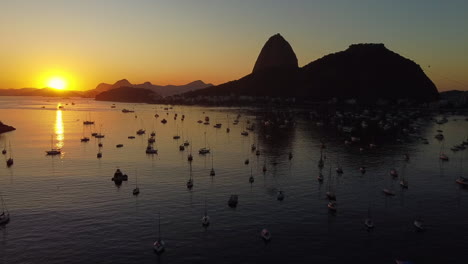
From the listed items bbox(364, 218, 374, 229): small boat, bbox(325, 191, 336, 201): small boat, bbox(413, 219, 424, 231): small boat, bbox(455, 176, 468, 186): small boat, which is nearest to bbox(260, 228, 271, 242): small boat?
bbox(364, 218, 374, 229): small boat

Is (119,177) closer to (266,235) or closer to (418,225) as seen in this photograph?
(266,235)

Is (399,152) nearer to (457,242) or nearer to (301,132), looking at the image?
(301,132)

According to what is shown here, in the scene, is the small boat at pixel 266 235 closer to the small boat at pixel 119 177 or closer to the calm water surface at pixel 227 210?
the calm water surface at pixel 227 210

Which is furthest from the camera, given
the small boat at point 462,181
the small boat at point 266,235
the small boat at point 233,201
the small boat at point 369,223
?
the small boat at point 462,181

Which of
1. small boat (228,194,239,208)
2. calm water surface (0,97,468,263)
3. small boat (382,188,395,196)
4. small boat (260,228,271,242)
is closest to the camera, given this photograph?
calm water surface (0,97,468,263)

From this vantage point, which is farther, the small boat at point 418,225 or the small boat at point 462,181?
the small boat at point 462,181

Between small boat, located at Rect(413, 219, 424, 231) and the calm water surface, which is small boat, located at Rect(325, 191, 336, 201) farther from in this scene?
small boat, located at Rect(413, 219, 424, 231)

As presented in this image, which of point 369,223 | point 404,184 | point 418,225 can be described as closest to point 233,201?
point 369,223

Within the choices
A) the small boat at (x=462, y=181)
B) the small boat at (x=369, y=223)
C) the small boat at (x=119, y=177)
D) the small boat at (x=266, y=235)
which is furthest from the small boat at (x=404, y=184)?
the small boat at (x=119, y=177)
